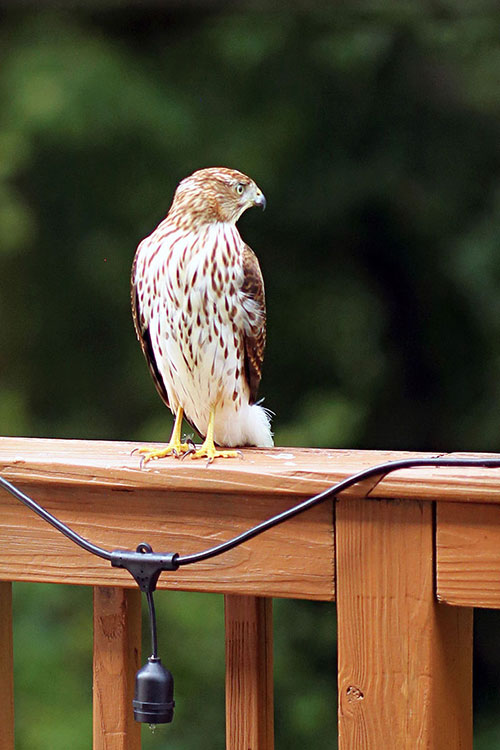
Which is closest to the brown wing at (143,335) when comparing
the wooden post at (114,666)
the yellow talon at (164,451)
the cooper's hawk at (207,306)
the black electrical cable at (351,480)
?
the cooper's hawk at (207,306)

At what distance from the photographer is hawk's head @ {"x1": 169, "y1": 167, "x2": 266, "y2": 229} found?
60.7 inches

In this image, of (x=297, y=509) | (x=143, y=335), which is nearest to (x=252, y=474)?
(x=297, y=509)

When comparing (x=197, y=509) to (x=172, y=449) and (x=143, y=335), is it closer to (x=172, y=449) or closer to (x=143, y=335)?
(x=172, y=449)

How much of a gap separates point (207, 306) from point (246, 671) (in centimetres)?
52

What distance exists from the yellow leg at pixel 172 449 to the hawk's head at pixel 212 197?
27 cm

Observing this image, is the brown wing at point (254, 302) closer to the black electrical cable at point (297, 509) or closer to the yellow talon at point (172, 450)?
the yellow talon at point (172, 450)

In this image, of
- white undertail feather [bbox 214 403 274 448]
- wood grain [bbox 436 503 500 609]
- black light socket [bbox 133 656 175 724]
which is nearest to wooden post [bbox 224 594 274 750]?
black light socket [bbox 133 656 175 724]

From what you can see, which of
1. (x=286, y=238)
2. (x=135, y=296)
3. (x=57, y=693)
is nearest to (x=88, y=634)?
(x=57, y=693)

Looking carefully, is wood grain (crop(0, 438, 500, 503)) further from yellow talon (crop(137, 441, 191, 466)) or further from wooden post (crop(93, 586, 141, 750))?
wooden post (crop(93, 586, 141, 750))

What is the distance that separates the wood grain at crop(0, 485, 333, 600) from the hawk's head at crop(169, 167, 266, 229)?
460 mm

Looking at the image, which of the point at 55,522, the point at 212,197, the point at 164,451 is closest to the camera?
the point at 55,522

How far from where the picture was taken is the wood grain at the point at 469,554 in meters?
1.11

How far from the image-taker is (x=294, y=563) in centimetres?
120

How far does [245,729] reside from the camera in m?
1.28
